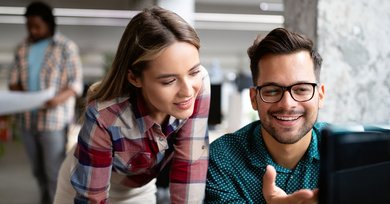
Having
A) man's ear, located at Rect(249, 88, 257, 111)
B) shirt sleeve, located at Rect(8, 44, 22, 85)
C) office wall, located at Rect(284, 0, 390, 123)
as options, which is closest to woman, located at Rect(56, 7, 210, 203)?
man's ear, located at Rect(249, 88, 257, 111)

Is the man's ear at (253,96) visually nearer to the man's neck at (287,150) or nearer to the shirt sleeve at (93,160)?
the man's neck at (287,150)

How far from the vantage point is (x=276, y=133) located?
3.53ft

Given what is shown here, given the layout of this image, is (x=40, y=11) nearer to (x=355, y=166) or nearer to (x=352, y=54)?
(x=352, y=54)

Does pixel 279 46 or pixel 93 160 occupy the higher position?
pixel 279 46

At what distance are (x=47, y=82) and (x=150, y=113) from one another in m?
1.79

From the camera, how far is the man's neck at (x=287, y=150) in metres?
1.14

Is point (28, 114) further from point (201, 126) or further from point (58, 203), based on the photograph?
point (201, 126)

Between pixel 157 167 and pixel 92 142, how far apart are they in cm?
26

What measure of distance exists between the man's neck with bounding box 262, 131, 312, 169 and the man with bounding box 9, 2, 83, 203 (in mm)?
1869

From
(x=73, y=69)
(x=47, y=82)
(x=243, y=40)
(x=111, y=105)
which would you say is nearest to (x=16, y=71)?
(x=47, y=82)

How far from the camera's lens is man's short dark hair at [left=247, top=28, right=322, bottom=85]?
3.53 ft

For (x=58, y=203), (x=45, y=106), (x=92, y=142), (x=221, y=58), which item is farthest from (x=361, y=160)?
(x=221, y=58)

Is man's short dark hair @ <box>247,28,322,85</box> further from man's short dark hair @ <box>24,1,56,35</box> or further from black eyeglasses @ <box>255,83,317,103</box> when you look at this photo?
man's short dark hair @ <box>24,1,56,35</box>

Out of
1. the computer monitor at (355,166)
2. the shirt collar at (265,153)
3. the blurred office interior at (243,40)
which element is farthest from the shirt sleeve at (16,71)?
the computer monitor at (355,166)
